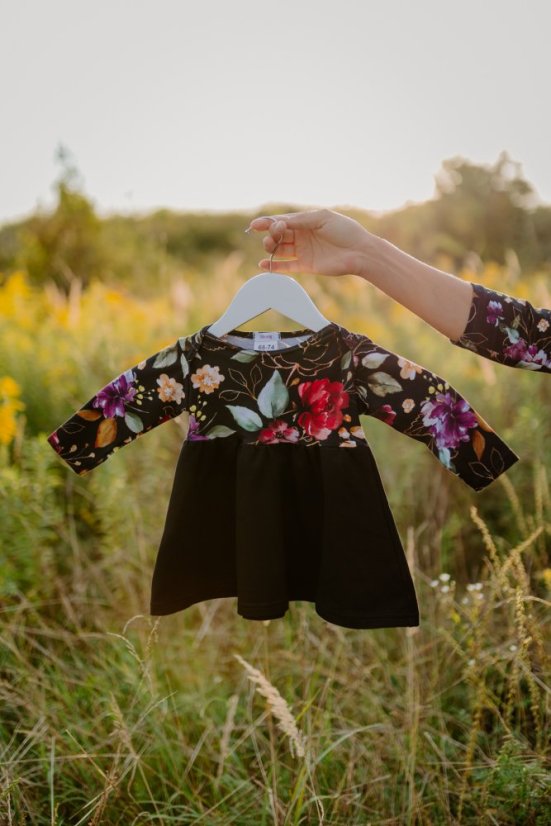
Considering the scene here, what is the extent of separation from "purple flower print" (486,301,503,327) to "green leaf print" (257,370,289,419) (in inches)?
16.3

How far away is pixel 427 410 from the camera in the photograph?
1209 mm

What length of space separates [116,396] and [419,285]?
64 centimetres

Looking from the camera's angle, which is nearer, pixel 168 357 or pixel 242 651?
pixel 168 357

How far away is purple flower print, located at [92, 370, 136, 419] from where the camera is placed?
4.13 feet

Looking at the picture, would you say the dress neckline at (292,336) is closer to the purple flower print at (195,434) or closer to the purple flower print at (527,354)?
the purple flower print at (195,434)

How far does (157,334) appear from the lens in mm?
3408

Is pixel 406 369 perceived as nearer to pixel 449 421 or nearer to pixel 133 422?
pixel 449 421

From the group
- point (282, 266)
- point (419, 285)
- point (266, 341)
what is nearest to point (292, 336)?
point (266, 341)

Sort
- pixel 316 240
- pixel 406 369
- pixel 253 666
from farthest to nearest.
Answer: pixel 253 666 < pixel 316 240 < pixel 406 369

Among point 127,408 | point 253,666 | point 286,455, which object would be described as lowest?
point 253,666

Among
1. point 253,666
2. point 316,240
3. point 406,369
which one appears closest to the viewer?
point 406,369

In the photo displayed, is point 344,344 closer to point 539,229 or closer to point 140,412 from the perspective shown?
point 140,412

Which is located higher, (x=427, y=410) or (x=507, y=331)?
(x=507, y=331)

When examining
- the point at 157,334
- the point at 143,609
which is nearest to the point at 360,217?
the point at 157,334
